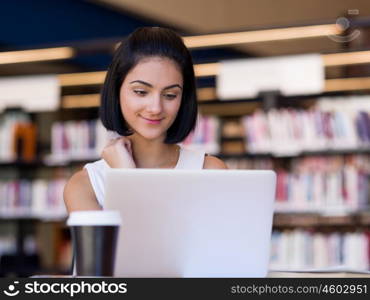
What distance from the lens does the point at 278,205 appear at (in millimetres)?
5770

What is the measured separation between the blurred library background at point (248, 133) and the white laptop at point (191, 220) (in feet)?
13.1

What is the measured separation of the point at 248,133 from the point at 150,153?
3.77 meters

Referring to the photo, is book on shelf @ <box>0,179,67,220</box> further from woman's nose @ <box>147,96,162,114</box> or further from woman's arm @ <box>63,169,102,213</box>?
woman's nose @ <box>147,96,162,114</box>

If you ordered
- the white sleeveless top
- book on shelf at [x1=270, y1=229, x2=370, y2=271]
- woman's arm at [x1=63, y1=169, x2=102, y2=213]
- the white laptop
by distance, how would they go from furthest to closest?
book on shelf at [x1=270, y1=229, x2=370, y2=271], the white sleeveless top, woman's arm at [x1=63, y1=169, x2=102, y2=213], the white laptop

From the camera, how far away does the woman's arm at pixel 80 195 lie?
6.45 feet

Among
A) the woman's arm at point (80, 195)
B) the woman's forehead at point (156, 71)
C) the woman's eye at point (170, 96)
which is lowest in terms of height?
the woman's arm at point (80, 195)

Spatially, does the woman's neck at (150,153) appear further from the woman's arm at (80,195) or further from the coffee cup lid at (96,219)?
the coffee cup lid at (96,219)

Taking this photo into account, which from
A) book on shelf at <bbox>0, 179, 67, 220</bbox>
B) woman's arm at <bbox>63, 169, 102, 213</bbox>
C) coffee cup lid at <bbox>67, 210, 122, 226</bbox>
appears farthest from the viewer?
book on shelf at <bbox>0, 179, 67, 220</bbox>

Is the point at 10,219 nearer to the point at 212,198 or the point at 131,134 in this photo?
the point at 131,134

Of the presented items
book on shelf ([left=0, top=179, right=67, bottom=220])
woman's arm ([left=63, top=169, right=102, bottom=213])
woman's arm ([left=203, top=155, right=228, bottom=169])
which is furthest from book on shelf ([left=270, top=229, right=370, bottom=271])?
woman's arm ([left=63, top=169, right=102, bottom=213])

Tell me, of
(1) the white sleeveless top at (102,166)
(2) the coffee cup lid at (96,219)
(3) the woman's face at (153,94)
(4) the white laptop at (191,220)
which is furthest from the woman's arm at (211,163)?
(2) the coffee cup lid at (96,219)

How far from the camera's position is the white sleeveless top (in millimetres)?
2076

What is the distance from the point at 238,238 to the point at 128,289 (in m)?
0.40

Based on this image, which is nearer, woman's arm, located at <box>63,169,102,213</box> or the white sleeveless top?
woman's arm, located at <box>63,169,102,213</box>
